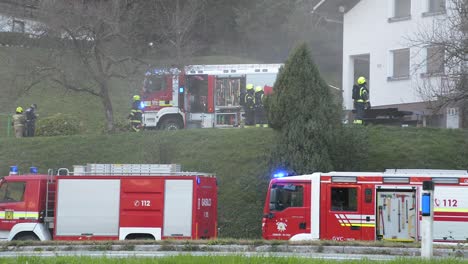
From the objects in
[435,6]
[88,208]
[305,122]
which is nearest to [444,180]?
[305,122]

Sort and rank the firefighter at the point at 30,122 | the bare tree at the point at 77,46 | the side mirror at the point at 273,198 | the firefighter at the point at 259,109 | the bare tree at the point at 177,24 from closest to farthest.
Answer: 1. the side mirror at the point at 273,198
2. the firefighter at the point at 259,109
3. the bare tree at the point at 77,46
4. the firefighter at the point at 30,122
5. the bare tree at the point at 177,24

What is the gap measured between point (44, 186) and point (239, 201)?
6607mm

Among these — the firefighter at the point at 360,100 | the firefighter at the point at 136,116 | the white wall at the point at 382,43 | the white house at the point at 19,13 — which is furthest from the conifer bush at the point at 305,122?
the white house at the point at 19,13

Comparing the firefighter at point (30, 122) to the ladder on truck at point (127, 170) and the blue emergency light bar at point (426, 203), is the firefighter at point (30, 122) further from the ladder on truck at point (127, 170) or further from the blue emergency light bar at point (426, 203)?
the blue emergency light bar at point (426, 203)

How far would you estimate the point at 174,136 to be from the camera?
26797mm

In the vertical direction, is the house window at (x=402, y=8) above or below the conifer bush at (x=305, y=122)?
above

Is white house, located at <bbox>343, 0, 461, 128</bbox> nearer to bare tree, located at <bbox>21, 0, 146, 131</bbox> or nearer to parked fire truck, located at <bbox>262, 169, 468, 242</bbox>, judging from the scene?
bare tree, located at <bbox>21, 0, 146, 131</bbox>

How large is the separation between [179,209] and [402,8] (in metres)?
17.2

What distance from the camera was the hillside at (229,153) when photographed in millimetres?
21953

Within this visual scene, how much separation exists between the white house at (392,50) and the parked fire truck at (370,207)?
40.8ft

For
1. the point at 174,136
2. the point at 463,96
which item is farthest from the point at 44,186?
the point at 463,96

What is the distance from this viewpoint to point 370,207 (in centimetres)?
1623

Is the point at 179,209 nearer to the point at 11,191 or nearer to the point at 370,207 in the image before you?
the point at 11,191

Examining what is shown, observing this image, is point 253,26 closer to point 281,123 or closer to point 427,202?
point 281,123
